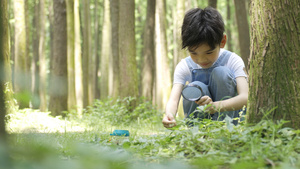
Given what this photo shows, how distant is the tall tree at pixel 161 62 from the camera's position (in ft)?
34.9

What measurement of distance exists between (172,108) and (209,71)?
2.33 feet

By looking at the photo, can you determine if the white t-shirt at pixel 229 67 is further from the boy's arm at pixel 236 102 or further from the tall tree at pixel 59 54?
the tall tree at pixel 59 54

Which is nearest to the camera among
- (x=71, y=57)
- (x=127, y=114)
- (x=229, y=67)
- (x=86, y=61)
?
(x=229, y=67)

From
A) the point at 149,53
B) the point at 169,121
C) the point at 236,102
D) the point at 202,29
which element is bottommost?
the point at 169,121

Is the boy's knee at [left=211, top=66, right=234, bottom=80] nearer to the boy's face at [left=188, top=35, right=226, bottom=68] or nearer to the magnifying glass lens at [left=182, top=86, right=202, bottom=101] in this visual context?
the boy's face at [left=188, top=35, right=226, bottom=68]

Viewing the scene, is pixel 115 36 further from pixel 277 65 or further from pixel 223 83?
pixel 277 65

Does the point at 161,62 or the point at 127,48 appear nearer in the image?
the point at 127,48

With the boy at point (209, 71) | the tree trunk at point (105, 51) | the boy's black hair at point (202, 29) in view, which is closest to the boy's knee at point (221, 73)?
the boy at point (209, 71)

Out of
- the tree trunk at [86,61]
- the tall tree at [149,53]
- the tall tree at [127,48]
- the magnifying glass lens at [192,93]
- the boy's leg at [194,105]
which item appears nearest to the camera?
the magnifying glass lens at [192,93]

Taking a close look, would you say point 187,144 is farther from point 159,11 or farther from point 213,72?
point 159,11

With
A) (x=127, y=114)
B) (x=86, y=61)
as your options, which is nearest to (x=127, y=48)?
(x=127, y=114)

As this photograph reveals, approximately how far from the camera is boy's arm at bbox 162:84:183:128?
10.1ft

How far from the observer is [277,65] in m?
2.45

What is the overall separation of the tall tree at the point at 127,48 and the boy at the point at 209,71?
3.66m
